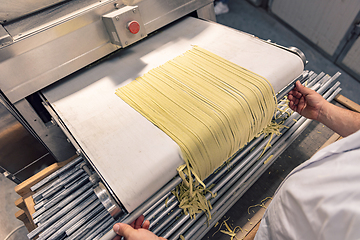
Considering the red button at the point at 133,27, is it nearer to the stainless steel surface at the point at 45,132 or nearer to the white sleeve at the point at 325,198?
the stainless steel surface at the point at 45,132

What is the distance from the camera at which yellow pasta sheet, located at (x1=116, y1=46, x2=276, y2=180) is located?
0.73m

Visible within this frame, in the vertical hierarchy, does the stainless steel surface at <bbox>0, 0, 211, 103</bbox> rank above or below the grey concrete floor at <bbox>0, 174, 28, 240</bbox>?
above

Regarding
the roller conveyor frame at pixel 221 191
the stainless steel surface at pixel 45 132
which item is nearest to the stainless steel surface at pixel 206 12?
the roller conveyor frame at pixel 221 191

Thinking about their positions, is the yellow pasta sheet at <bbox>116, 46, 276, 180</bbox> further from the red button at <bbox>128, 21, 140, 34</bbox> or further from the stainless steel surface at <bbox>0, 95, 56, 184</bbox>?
the stainless steel surface at <bbox>0, 95, 56, 184</bbox>

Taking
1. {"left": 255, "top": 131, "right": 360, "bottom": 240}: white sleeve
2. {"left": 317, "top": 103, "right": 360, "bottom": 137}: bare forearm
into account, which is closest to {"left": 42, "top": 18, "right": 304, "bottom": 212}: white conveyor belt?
{"left": 317, "top": 103, "right": 360, "bottom": 137}: bare forearm

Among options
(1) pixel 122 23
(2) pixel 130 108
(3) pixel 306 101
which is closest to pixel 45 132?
(2) pixel 130 108

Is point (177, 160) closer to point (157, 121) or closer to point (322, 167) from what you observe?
point (157, 121)

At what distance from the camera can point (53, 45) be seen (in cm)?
84

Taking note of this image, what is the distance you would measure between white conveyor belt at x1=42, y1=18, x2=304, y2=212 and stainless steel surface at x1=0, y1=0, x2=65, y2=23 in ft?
0.96

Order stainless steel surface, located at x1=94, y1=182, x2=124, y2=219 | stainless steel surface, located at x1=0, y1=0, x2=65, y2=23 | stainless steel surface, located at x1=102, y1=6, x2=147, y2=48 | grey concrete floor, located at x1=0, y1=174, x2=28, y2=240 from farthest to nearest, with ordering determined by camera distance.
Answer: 1. grey concrete floor, located at x1=0, y1=174, x2=28, y2=240
2. stainless steel surface, located at x1=102, y1=6, x2=147, y2=48
3. stainless steel surface, located at x1=0, y1=0, x2=65, y2=23
4. stainless steel surface, located at x1=94, y1=182, x2=124, y2=219

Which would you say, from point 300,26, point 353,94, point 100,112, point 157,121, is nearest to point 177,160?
point 157,121

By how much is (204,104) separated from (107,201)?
48 centimetres

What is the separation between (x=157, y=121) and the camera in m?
0.76

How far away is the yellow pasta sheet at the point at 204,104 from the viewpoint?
73 cm
